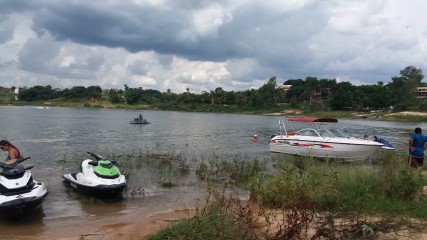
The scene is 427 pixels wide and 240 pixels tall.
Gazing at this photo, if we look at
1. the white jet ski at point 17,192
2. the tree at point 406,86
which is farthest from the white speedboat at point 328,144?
the tree at point 406,86

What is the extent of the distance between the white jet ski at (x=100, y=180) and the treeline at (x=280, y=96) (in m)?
103

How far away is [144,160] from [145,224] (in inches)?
457

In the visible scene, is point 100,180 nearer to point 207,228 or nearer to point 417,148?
point 207,228

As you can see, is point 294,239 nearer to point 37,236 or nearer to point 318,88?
point 37,236

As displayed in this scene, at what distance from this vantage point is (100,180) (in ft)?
42.3

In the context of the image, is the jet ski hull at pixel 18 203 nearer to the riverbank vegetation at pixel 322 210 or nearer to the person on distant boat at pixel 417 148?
the riverbank vegetation at pixel 322 210

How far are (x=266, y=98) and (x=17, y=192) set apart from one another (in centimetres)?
11909

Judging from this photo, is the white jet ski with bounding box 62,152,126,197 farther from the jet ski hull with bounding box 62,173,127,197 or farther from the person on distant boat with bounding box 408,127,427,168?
the person on distant boat with bounding box 408,127,427,168

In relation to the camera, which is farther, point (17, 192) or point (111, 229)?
point (17, 192)

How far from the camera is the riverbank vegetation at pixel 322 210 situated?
7.30 m

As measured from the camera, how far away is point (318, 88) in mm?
140375

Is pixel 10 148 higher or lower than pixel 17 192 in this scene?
higher

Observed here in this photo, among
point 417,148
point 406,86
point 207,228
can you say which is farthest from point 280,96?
point 207,228

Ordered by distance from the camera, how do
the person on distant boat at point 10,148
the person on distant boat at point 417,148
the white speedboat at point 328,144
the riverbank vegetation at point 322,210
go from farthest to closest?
the white speedboat at point 328,144 < the person on distant boat at point 417,148 < the person on distant boat at point 10,148 < the riverbank vegetation at point 322,210
